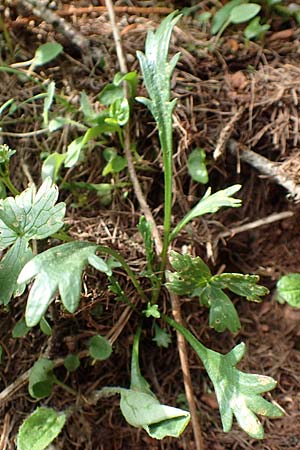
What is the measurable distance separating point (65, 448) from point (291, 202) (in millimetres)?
856

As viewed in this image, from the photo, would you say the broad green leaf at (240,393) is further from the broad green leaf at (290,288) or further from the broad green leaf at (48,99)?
the broad green leaf at (48,99)

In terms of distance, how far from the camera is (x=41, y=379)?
1.28m

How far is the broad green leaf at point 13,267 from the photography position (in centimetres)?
108

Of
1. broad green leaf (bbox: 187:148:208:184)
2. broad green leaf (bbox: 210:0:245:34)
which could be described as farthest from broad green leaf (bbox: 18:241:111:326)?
broad green leaf (bbox: 210:0:245:34)

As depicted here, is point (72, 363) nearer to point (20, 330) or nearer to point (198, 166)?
point (20, 330)

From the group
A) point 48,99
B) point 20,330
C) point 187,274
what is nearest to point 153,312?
point 187,274

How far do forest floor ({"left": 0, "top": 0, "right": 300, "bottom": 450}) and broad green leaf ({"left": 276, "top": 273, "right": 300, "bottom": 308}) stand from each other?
13cm

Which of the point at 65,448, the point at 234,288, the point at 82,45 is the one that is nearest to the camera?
the point at 234,288

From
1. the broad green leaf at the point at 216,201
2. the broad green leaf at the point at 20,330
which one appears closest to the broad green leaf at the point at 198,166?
the broad green leaf at the point at 216,201

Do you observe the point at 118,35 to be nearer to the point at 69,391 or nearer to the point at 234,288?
the point at 234,288

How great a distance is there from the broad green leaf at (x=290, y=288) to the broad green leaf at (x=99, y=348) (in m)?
0.45

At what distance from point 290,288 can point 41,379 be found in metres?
0.65

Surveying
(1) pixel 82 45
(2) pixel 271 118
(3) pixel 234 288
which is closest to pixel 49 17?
(1) pixel 82 45

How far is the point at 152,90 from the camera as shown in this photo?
1346mm
